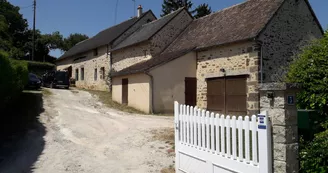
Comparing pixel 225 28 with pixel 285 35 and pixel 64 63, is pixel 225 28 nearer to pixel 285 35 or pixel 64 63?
pixel 285 35

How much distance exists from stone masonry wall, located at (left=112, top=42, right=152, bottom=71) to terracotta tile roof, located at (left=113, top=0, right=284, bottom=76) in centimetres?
204

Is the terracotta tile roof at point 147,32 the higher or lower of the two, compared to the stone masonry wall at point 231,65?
higher

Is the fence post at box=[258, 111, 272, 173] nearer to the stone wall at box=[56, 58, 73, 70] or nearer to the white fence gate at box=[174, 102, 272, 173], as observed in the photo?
the white fence gate at box=[174, 102, 272, 173]

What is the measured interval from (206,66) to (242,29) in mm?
2863

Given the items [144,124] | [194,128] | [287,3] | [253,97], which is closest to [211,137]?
[194,128]

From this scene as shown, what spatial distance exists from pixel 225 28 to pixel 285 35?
3406mm

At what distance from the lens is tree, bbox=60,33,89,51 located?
59062 mm

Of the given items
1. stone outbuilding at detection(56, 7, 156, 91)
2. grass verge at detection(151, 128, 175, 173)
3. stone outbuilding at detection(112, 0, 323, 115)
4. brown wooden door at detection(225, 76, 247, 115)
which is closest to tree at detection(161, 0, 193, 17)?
stone outbuilding at detection(56, 7, 156, 91)

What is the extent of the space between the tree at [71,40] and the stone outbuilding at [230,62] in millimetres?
42484

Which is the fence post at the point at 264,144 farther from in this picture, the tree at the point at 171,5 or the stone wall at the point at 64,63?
the tree at the point at 171,5

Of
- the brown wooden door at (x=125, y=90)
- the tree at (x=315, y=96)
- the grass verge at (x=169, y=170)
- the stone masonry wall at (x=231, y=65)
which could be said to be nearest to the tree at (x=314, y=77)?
the tree at (x=315, y=96)

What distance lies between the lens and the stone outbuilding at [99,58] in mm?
28000

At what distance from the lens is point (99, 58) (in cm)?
2962

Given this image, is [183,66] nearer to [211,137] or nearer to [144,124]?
[144,124]
